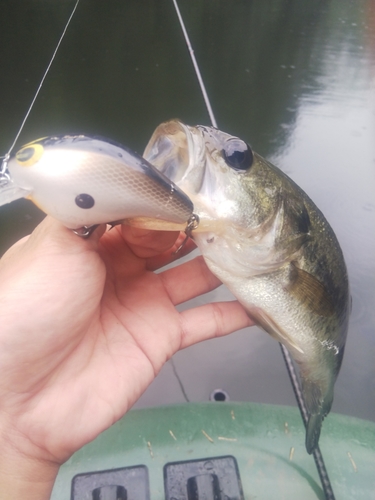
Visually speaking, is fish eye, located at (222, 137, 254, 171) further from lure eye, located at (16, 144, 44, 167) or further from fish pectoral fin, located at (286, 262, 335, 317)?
lure eye, located at (16, 144, 44, 167)

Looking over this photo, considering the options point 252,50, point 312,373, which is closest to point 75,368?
point 312,373

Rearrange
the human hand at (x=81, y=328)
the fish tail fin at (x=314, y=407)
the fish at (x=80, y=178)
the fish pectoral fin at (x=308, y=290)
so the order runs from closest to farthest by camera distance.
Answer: the fish at (x=80, y=178)
the human hand at (x=81, y=328)
the fish pectoral fin at (x=308, y=290)
the fish tail fin at (x=314, y=407)

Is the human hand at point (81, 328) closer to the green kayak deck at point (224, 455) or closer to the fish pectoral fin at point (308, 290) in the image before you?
the fish pectoral fin at point (308, 290)

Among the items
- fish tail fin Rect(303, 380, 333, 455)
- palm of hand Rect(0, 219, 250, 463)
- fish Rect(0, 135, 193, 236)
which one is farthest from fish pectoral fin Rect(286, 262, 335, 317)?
fish Rect(0, 135, 193, 236)

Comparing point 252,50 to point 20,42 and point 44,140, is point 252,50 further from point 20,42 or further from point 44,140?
point 44,140

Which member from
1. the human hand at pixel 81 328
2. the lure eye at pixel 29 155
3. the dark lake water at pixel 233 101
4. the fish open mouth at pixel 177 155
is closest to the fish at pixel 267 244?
the fish open mouth at pixel 177 155

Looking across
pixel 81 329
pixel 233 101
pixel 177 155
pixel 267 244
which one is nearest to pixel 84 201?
pixel 177 155
